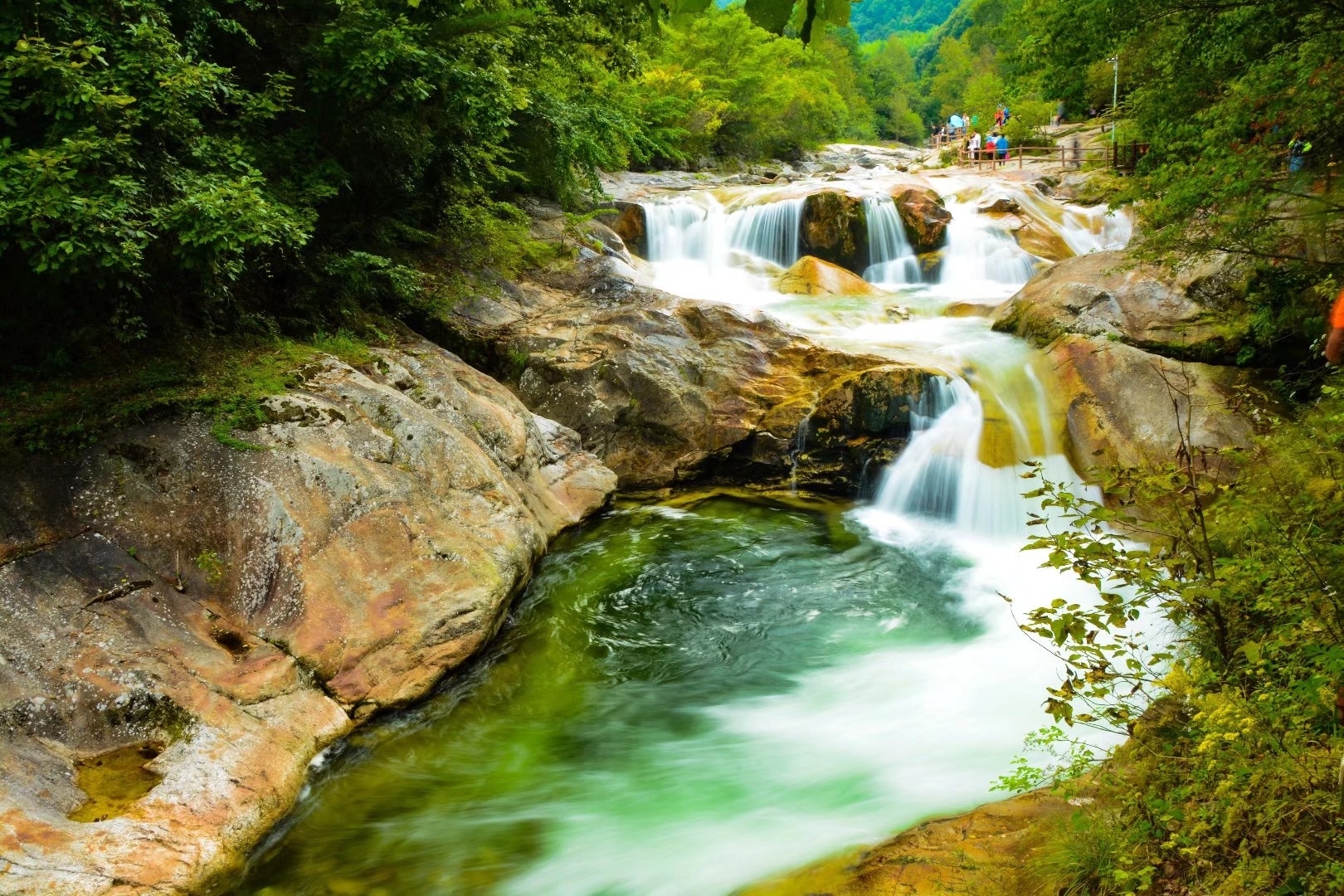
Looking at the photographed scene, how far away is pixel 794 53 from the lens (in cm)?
3278

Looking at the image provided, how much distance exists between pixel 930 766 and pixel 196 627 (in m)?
4.62

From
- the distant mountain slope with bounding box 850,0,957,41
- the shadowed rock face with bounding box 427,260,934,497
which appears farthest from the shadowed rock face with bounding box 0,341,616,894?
the distant mountain slope with bounding box 850,0,957,41

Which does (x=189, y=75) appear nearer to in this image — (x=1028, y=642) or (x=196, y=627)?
(x=196, y=627)

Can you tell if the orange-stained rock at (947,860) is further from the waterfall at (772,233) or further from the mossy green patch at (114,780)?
the waterfall at (772,233)

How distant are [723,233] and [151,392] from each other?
13.3 meters

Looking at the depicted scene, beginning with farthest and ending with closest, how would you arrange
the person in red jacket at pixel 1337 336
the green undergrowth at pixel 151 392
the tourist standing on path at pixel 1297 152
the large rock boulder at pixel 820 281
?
1. the large rock boulder at pixel 820 281
2. the tourist standing on path at pixel 1297 152
3. the green undergrowth at pixel 151 392
4. the person in red jacket at pixel 1337 336

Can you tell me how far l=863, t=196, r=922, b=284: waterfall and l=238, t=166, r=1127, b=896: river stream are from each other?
6.10 meters

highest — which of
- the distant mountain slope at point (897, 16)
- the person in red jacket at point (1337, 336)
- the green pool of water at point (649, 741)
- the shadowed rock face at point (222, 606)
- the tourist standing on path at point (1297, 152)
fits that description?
the distant mountain slope at point (897, 16)

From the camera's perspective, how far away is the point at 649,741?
17.4ft

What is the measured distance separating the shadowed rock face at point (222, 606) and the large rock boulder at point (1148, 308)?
740cm

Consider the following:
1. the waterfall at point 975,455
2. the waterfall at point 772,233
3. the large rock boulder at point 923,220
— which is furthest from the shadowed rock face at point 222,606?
the large rock boulder at point 923,220

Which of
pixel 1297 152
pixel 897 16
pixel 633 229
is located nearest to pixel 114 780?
pixel 1297 152

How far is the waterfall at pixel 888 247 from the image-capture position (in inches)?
648

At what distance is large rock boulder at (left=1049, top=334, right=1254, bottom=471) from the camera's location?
7.95 meters
